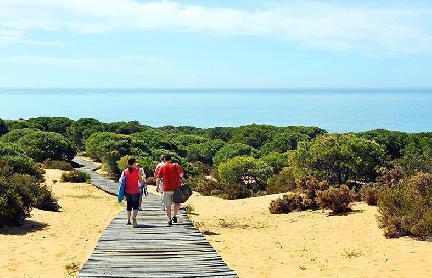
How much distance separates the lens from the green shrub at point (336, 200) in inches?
790

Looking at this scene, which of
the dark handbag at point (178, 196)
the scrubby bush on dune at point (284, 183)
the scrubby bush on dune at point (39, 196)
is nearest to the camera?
the dark handbag at point (178, 196)

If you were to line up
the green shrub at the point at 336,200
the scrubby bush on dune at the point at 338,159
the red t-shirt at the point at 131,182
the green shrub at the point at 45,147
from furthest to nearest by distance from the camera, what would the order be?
the green shrub at the point at 45,147
the scrubby bush on dune at the point at 338,159
the green shrub at the point at 336,200
the red t-shirt at the point at 131,182

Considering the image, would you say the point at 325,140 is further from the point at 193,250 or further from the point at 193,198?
the point at 193,250

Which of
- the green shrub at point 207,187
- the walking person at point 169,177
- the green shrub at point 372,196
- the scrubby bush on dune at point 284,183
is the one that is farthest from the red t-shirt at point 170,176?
the green shrub at point 207,187

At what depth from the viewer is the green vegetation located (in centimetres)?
1659

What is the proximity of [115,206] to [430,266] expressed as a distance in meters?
17.1

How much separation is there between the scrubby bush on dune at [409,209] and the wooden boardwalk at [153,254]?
271 inches

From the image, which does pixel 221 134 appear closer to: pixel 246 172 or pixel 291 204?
pixel 246 172

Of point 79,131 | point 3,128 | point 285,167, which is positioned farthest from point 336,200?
point 3,128

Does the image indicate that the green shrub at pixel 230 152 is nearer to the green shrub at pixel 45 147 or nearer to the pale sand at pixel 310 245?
the green shrub at pixel 45 147

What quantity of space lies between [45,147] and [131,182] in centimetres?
3222

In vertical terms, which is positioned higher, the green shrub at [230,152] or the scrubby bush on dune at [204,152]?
the green shrub at [230,152]

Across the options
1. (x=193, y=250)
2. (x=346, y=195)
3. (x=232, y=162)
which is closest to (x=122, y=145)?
(x=232, y=162)

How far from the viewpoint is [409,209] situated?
52.2 ft
